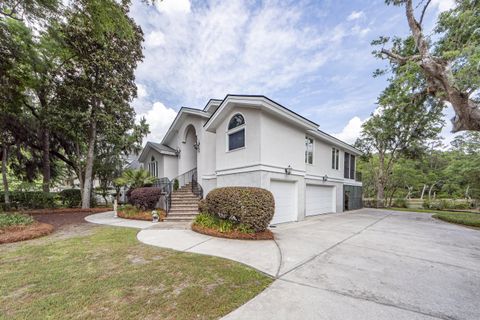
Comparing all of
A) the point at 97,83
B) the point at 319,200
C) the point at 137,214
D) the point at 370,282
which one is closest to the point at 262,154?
the point at 370,282

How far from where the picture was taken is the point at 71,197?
16.1 m

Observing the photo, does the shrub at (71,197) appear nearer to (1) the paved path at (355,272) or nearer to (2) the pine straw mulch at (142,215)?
(2) the pine straw mulch at (142,215)

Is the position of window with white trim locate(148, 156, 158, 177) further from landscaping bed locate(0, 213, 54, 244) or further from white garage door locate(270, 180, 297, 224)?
white garage door locate(270, 180, 297, 224)

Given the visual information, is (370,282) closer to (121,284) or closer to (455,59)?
(121,284)

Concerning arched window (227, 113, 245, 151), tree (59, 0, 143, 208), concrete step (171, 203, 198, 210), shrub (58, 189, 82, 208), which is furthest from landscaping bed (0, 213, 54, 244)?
shrub (58, 189, 82, 208)

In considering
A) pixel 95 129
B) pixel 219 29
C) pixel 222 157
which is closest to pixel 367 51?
pixel 219 29

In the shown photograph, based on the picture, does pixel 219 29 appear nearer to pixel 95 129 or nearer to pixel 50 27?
pixel 50 27

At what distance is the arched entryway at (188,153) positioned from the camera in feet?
46.3

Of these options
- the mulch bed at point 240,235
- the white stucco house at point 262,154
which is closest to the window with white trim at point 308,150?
the white stucco house at point 262,154

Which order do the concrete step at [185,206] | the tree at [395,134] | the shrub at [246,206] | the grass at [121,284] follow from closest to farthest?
the grass at [121,284]
the shrub at [246,206]
the concrete step at [185,206]
the tree at [395,134]

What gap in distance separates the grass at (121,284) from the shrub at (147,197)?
18.3 feet

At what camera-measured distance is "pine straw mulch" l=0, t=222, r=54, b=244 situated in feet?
20.9

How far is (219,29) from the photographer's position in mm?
10031

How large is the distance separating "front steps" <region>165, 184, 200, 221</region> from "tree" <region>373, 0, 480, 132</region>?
1170cm
